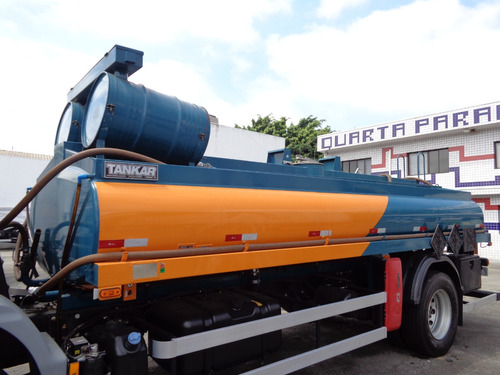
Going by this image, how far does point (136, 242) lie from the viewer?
8.41ft

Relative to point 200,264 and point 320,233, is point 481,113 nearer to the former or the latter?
point 320,233

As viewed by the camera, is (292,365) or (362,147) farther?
(362,147)

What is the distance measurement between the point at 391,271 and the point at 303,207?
1.70 m

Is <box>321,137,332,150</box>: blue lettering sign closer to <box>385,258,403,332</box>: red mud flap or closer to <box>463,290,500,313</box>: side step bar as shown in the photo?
<box>463,290,500,313</box>: side step bar

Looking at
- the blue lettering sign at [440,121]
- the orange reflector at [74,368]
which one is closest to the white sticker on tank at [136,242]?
the orange reflector at [74,368]

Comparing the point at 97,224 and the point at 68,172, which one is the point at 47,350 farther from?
the point at 68,172

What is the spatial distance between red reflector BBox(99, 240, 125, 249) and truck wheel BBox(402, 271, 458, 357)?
12.5ft

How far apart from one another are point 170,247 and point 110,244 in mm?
424

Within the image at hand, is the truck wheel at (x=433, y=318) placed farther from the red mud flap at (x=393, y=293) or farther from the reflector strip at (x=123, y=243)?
the reflector strip at (x=123, y=243)

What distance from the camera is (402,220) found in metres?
4.65

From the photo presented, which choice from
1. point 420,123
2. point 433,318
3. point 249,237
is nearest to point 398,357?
point 433,318

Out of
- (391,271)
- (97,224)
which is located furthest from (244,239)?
(391,271)

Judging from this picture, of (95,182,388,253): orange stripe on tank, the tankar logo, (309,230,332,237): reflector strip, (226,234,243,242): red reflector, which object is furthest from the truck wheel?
the tankar logo

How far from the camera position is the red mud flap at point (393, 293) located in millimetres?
4488
